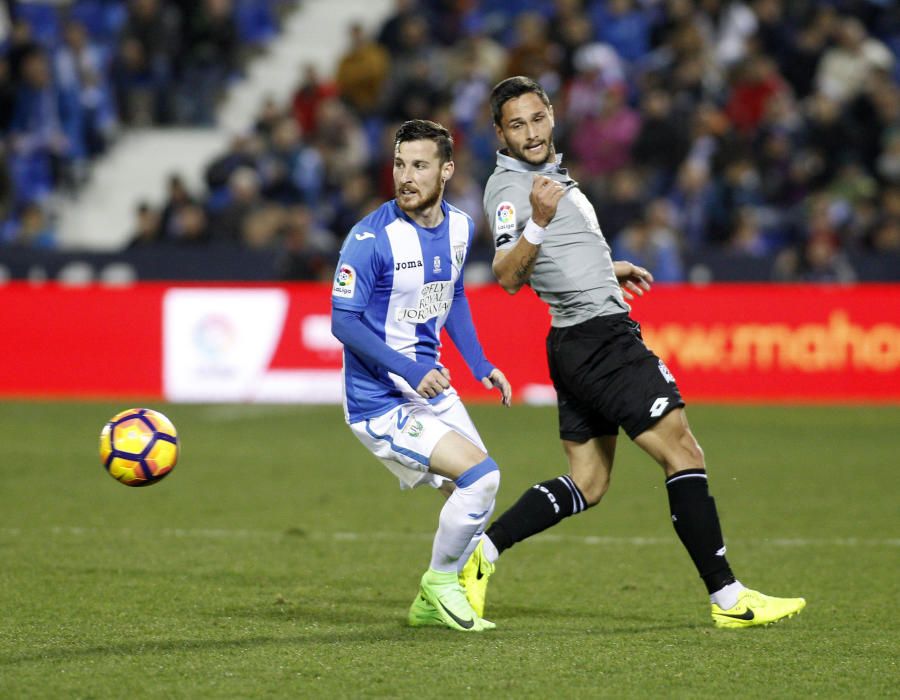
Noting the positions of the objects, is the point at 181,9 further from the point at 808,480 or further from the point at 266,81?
the point at 808,480

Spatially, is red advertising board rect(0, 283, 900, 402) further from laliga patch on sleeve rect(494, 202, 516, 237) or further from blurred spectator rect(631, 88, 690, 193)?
laliga patch on sleeve rect(494, 202, 516, 237)

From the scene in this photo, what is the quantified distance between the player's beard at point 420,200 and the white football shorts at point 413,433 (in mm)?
781

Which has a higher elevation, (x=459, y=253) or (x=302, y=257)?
(x=459, y=253)

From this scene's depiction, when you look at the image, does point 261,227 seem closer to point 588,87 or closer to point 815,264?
point 588,87

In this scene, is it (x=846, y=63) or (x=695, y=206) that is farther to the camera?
(x=846, y=63)

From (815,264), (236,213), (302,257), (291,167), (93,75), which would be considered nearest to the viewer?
(815,264)

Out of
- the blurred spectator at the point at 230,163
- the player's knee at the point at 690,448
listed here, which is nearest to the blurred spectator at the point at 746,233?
the blurred spectator at the point at 230,163

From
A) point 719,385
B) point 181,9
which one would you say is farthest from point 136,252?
point 719,385

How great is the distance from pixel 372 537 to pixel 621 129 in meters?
10.2

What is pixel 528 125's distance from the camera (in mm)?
6090

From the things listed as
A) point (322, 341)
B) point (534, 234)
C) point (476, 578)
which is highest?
point (534, 234)

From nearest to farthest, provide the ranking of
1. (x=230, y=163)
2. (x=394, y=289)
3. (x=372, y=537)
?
(x=394, y=289) < (x=372, y=537) < (x=230, y=163)

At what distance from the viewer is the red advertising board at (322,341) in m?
14.7

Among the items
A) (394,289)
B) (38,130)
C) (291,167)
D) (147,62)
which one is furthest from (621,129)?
(394,289)
